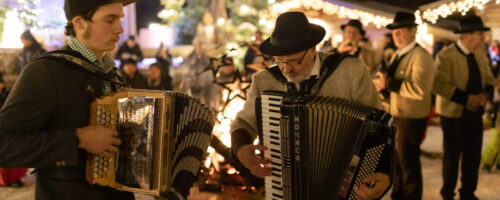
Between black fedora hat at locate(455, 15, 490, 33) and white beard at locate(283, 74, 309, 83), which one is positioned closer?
white beard at locate(283, 74, 309, 83)

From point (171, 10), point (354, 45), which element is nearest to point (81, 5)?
point (354, 45)

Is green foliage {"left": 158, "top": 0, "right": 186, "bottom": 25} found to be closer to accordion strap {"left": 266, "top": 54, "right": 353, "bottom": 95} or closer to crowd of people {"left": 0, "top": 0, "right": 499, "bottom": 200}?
crowd of people {"left": 0, "top": 0, "right": 499, "bottom": 200}

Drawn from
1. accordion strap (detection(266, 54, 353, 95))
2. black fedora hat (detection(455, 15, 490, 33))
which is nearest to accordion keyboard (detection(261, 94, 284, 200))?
accordion strap (detection(266, 54, 353, 95))

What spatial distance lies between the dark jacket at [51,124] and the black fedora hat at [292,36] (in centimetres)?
86

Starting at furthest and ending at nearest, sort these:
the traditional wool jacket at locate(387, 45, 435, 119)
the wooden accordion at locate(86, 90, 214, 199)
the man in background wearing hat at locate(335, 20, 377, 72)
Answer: the man in background wearing hat at locate(335, 20, 377, 72) < the traditional wool jacket at locate(387, 45, 435, 119) < the wooden accordion at locate(86, 90, 214, 199)

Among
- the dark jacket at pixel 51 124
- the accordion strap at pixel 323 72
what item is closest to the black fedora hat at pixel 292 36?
the accordion strap at pixel 323 72

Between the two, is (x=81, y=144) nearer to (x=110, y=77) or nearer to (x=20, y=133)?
(x=20, y=133)

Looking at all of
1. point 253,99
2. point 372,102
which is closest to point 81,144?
point 253,99

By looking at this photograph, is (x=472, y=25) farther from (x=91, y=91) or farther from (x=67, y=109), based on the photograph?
(x=67, y=109)

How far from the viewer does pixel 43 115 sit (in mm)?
1785

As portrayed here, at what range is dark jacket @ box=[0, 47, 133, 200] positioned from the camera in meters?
1.74

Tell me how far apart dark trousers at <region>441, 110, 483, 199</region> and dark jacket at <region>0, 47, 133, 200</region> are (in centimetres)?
371

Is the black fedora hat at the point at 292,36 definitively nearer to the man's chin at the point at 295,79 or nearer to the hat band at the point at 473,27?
the man's chin at the point at 295,79

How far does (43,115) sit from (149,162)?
469mm
